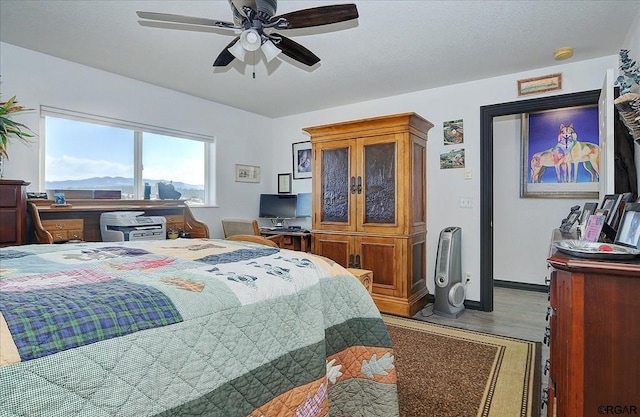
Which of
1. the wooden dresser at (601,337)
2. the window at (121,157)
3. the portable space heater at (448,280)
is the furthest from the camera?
the portable space heater at (448,280)

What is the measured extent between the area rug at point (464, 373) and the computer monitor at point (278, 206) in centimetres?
222

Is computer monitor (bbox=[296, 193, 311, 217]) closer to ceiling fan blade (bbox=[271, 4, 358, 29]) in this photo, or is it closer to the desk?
the desk

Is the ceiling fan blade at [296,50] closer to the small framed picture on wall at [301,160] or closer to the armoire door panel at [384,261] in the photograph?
the armoire door panel at [384,261]

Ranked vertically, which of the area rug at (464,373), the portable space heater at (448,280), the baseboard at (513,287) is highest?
the portable space heater at (448,280)

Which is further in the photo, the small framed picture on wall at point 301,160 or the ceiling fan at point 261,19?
the small framed picture on wall at point 301,160

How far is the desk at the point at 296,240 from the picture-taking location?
4219 millimetres

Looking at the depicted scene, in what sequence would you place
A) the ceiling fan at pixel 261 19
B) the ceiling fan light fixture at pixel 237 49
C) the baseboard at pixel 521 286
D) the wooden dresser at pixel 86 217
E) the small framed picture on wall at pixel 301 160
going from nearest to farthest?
the ceiling fan at pixel 261 19
the ceiling fan light fixture at pixel 237 49
the wooden dresser at pixel 86 217
the baseboard at pixel 521 286
the small framed picture on wall at pixel 301 160

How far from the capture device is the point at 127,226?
3.12 metres

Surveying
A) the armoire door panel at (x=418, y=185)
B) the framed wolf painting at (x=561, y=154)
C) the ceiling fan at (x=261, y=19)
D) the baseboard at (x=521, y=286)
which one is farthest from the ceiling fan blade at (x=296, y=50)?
the baseboard at (x=521, y=286)

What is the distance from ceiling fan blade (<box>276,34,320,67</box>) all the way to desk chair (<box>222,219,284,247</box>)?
2009 millimetres

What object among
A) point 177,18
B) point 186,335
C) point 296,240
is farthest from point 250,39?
point 296,240

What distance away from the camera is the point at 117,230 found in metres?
3.10

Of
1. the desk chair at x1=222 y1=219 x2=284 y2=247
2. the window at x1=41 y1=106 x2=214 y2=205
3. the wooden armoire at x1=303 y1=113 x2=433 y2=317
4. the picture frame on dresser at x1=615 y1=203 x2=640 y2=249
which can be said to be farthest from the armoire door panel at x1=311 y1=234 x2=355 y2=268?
the picture frame on dresser at x1=615 y1=203 x2=640 y2=249

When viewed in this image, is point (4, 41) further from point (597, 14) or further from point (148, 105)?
point (597, 14)
